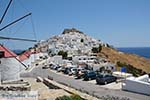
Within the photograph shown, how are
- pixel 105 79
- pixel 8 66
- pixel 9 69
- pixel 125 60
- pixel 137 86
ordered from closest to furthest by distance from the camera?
pixel 137 86
pixel 105 79
pixel 8 66
pixel 9 69
pixel 125 60

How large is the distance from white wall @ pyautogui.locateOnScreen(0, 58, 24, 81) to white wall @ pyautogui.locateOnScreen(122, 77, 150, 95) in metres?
16.6

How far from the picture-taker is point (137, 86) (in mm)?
31922

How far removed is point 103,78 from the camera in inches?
1538

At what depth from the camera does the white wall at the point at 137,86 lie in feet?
102

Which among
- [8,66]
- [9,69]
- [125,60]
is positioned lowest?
[125,60]

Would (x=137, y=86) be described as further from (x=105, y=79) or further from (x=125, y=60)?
(x=125, y=60)

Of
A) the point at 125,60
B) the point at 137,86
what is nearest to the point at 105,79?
the point at 137,86

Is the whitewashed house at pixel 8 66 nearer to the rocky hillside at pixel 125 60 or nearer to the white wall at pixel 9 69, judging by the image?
the white wall at pixel 9 69

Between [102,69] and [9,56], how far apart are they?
26.5 m

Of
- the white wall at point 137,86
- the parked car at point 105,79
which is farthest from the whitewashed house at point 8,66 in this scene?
the white wall at point 137,86

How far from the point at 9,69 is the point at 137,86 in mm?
18827

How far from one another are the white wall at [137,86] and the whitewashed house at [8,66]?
16.6m

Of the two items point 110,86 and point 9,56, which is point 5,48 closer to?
point 9,56

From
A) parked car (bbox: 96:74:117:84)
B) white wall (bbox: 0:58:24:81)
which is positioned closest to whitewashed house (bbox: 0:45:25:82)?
white wall (bbox: 0:58:24:81)
